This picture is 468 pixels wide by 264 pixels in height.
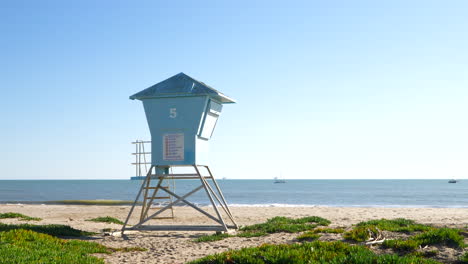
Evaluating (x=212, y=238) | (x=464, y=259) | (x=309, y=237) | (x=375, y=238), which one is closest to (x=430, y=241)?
(x=375, y=238)

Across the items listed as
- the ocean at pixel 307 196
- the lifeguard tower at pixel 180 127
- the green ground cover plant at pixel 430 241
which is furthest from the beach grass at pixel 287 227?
the ocean at pixel 307 196

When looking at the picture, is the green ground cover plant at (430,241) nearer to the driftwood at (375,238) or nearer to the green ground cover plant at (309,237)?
the driftwood at (375,238)

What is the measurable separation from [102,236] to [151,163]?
283 cm

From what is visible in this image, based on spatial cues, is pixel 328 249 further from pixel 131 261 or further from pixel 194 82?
pixel 194 82

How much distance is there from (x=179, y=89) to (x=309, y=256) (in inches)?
333

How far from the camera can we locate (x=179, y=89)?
1570 centimetres

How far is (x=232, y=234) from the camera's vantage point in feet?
49.3

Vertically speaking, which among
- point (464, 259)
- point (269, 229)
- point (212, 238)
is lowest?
point (212, 238)

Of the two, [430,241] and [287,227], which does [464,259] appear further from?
[287,227]

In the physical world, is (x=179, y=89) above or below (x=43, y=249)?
above

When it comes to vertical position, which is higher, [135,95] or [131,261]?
[135,95]

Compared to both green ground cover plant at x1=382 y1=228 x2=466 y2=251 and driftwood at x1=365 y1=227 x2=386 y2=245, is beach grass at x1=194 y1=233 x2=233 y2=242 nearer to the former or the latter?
driftwood at x1=365 y1=227 x2=386 y2=245

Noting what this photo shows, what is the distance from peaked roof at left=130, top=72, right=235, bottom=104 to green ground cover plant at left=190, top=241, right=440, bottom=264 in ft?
23.0

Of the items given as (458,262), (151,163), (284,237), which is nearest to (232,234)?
(284,237)
